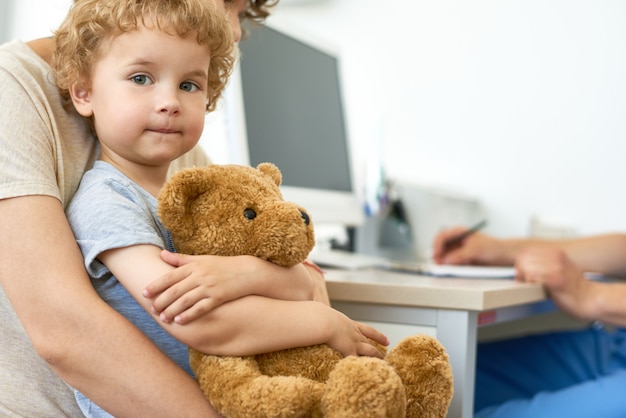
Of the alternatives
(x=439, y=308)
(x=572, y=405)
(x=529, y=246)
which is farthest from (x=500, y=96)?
(x=439, y=308)

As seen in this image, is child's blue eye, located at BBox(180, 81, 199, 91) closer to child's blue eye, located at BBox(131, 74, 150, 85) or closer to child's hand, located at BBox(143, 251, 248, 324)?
A: child's blue eye, located at BBox(131, 74, 150, 85)

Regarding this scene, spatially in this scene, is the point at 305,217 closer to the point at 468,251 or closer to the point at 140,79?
the point at 140,79

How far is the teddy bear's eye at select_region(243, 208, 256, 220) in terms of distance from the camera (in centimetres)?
77

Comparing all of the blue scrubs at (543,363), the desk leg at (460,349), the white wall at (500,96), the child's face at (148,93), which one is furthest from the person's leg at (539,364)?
the child's face at (148,93)

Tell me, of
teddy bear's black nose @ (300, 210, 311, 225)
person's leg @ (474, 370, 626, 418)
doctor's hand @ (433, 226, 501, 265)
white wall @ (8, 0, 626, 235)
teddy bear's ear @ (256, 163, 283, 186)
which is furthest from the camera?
white wall @ (8, 0, 626, 235)

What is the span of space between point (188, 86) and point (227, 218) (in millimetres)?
203

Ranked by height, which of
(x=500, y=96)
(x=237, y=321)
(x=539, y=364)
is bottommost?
(x=539, y=364)

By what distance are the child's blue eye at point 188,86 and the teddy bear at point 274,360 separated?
0.42ft

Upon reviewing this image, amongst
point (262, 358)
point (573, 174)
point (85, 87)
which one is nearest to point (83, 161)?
point (85, 87)

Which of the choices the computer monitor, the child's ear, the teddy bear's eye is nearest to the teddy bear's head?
the teddy bear's eye

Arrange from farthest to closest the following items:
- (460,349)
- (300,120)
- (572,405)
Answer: (300,120) < (572,405) < (460,349)

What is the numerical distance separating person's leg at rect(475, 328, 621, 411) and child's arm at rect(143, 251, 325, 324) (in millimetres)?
1048

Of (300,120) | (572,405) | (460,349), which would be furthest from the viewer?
(300,120)

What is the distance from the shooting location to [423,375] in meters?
0.80
